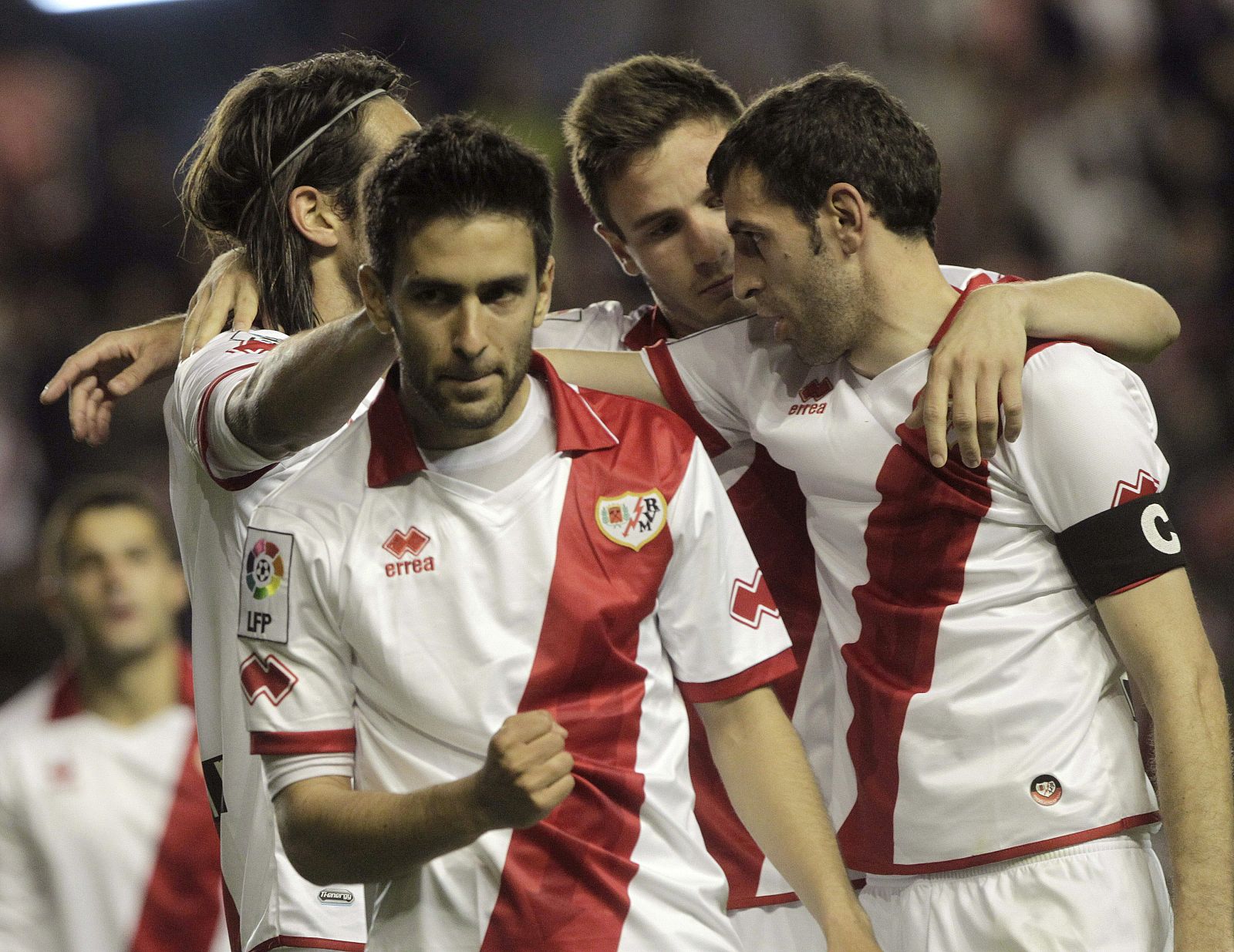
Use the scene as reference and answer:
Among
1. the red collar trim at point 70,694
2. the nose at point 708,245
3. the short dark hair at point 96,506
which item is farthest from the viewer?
the short dark hair at point 96,506

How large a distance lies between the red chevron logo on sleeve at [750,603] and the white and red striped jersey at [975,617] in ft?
0.99

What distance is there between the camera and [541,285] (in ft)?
7.28

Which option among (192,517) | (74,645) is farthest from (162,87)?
(192,517)

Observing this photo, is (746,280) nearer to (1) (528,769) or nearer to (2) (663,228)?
(2) (663,228)

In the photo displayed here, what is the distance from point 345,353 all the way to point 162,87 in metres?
6.65

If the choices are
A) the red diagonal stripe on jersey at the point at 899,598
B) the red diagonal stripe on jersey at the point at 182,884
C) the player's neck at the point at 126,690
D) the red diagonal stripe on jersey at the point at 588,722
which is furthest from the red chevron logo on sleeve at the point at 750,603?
the player's neck at the point at 126,690

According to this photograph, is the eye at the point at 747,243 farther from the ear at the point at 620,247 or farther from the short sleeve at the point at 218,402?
the short sleeve at the point at 218,402

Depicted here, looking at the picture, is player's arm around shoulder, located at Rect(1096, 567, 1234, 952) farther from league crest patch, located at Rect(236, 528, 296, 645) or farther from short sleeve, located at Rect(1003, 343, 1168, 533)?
league crest patch, located at Rect(236, 528, 296, 645)

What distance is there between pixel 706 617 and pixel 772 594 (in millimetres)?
597

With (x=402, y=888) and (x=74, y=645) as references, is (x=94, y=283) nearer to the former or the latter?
(x=74, y=645)

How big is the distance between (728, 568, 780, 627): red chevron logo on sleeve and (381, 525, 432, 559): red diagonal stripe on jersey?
49cm

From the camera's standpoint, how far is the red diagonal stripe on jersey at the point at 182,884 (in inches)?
152

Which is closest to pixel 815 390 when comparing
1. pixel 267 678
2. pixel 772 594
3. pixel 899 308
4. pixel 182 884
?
pixel 899 308

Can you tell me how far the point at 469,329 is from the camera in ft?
6.75
